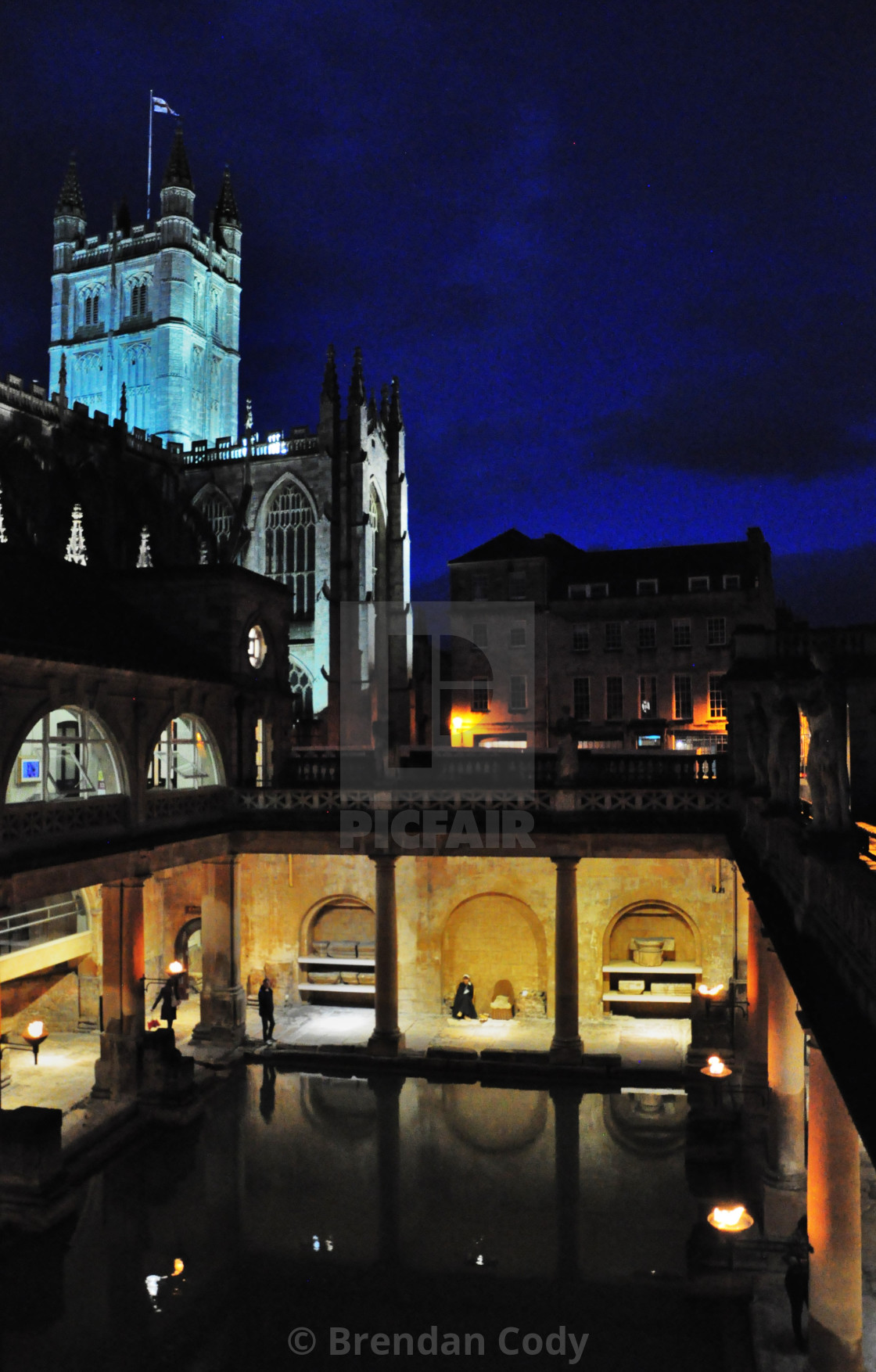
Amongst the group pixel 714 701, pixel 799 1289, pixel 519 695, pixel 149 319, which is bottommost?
pixel 799 1289

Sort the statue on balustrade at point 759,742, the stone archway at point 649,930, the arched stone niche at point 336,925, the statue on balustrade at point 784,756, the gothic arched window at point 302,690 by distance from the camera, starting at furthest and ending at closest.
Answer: the gothic arched window at point 302,690, the arched stone niche at point 336,925, the stone archway at point 649,930, the statue on balustrade at point 759,742, the statue on balustrade at point 784,756

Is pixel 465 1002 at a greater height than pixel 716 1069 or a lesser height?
lesser

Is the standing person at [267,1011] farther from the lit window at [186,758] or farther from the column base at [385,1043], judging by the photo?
the lit window at [186,758]

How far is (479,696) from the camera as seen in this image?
57.0 meters

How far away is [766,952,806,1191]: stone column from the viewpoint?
14266 millimetres

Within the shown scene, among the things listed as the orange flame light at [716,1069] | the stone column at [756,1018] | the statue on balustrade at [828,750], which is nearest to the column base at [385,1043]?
the stone column at [756,1018]

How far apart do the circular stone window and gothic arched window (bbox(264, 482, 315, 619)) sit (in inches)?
1229

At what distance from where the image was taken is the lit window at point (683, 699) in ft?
175

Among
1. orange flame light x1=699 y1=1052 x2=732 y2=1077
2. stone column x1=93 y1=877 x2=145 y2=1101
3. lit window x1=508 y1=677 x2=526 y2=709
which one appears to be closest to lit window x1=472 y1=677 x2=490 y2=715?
lit window x1=508 y1=677 x2=526 y2=709

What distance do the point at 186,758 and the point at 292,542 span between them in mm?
30388

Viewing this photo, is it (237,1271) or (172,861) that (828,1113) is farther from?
(172,861)

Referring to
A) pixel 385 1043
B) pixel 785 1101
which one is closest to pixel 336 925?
pixel 385 1043

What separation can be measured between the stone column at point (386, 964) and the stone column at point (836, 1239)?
17.5m

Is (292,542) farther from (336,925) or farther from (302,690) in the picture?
(336,925)
